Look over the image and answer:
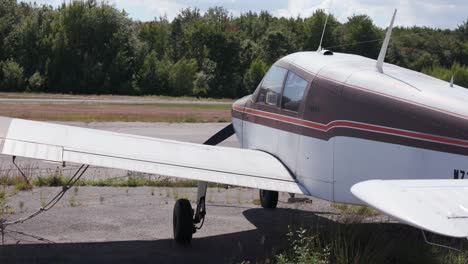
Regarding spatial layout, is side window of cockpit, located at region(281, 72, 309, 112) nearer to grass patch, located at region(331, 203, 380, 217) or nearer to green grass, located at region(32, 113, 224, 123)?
grass patch, located at region(331, 203, 380, 217)

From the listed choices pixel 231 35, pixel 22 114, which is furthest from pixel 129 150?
pixel 231 35

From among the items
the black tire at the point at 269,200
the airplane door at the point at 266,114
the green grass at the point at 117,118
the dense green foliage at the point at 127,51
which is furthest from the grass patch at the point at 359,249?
the dense green foliage at the point at 127,51

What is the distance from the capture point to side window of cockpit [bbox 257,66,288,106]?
8.20 metres

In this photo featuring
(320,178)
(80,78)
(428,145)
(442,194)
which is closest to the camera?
(442,194)

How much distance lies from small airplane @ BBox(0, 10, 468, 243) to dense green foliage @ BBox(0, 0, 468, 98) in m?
42.8

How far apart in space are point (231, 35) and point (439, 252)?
56231 millimetres

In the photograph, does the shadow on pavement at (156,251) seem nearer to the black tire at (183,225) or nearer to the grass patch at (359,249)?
the black tire at (183,225)

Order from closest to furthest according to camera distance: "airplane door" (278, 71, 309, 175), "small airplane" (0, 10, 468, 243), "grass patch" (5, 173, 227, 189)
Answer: "small airplane" (0, 10, 468, 243) < "airplane door" (278, 71, 309, 175) < "grass patch" (5, 173, 227, 189)

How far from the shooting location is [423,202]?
3.92 m

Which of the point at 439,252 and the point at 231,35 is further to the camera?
the point at 231,35

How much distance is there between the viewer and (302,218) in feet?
31.9

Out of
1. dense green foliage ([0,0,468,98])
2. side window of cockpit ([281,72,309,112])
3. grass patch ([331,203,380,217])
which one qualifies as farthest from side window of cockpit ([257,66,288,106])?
dense green foliage ([0,0,468,98])

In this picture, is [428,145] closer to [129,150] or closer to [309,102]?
[309,102]

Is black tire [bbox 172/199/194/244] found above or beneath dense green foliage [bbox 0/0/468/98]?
beneath
